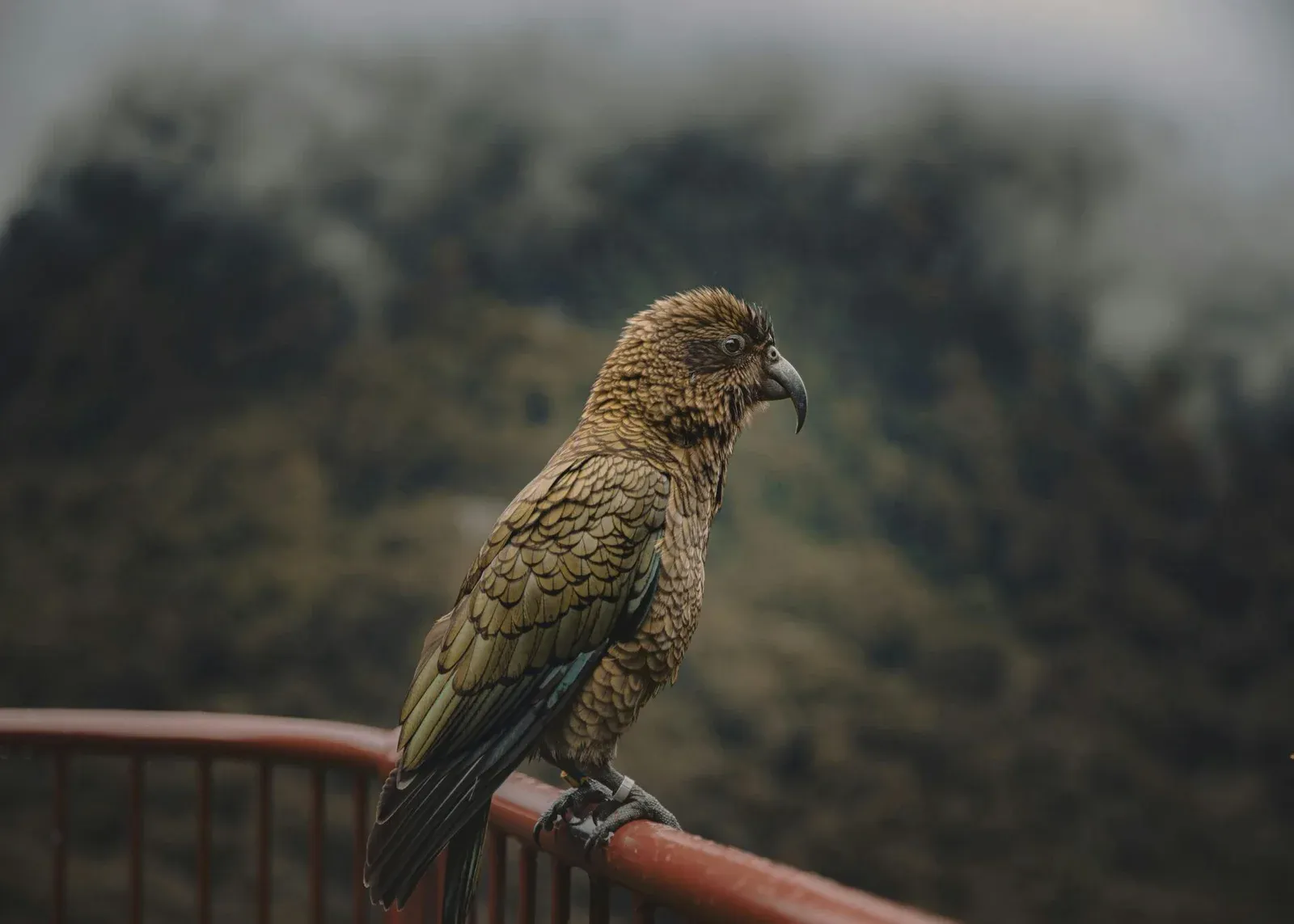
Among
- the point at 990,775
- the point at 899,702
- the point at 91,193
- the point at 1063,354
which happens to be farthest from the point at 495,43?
the point at 990,775

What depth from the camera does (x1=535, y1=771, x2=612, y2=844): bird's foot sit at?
1.16 meters

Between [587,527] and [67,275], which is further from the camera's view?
[67,275]

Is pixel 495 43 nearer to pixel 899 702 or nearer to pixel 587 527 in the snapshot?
pixel 899 702

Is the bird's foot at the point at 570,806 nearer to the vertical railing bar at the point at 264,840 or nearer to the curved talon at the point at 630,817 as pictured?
the curved talon at the point at 630,817

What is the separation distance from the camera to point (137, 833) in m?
1.45

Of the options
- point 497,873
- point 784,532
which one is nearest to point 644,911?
point 497,873

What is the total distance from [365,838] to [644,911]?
64 cm

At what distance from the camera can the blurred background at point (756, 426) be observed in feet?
18.7

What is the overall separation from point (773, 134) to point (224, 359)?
134 inches

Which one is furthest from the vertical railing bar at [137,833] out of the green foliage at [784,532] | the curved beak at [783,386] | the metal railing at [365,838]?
the green foliage at [784,532]

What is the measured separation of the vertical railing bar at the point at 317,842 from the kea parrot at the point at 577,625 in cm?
22

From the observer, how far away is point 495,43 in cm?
589

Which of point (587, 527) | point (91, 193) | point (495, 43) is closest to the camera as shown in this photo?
point (587, 527)

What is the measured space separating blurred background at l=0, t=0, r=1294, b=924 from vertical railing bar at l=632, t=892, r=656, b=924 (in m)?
4.69
